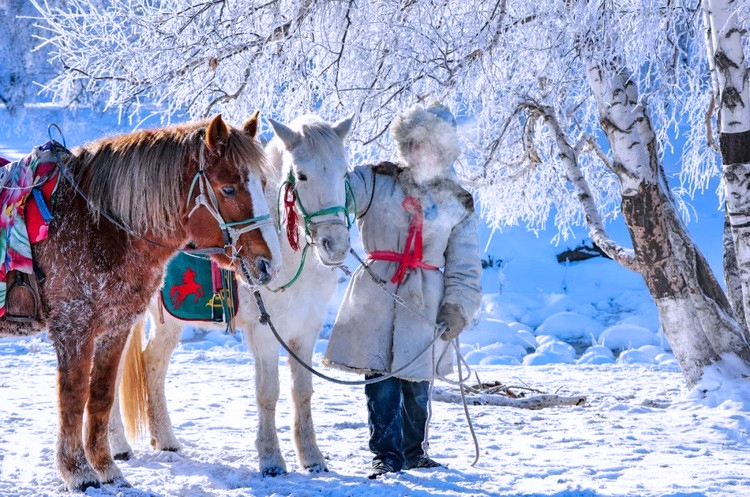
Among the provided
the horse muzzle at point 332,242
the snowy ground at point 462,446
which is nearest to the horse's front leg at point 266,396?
the snowy ground at point 462,446

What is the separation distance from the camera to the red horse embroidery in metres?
4.13

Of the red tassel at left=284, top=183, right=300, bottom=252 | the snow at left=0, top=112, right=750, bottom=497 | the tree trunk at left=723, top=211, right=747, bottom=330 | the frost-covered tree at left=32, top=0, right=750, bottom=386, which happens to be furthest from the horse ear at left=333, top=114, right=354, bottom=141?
the tree trunk at left=723, top=211, right=747, bottom=330

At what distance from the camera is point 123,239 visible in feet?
11.1

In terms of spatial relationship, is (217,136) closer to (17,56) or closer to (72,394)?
(72,394)

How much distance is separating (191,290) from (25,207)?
101 cm

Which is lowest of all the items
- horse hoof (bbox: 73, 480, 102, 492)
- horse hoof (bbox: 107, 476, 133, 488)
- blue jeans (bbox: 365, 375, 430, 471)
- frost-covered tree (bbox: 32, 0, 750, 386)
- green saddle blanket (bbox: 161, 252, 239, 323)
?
horse hoof (bbox: 107, 476, 133, 488)

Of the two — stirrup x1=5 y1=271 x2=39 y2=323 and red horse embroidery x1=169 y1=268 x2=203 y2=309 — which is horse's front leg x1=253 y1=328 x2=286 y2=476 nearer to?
red horse embroidery x1=169 y1=268 x2=203 y2=309

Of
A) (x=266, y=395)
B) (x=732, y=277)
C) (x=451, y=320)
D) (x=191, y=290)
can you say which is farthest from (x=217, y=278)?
(x=732, y=277)

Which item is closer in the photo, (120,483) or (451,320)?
(120,483)

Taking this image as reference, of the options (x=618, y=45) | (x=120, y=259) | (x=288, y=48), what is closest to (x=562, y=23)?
(x=618, y=45)

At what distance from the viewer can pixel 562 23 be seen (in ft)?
18.5

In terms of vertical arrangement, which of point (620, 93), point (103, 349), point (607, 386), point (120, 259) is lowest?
point (607, 386)

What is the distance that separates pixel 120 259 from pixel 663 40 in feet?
14.4

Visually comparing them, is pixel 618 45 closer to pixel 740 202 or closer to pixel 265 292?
pixel 740 202
